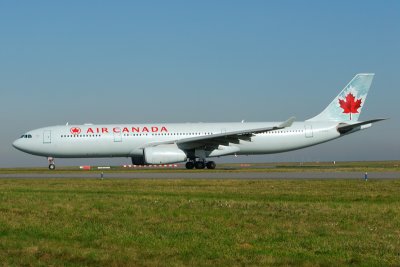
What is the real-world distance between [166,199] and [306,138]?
3271 centimetres

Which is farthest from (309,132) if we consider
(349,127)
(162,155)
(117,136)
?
(117,136)

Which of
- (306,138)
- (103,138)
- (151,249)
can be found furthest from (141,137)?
(151,249)

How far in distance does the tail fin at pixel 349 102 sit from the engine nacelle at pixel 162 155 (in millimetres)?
14158

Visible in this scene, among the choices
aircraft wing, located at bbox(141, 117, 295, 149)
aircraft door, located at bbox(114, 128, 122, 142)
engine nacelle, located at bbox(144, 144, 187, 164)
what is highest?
aircraft door, located at bbox(114, 128, 122, 142)

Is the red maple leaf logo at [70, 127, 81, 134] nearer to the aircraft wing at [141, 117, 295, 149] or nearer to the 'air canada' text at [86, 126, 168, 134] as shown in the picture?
the 'air canada' text at [86, 126, 168, 134]

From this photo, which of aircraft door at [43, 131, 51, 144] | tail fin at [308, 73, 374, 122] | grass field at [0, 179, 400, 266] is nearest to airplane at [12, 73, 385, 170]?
aircraft door at [43, 131, 51, 144]

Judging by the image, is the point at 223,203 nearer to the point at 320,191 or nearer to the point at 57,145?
the point at 320,191

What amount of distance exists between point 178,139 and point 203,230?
3673 centimetres

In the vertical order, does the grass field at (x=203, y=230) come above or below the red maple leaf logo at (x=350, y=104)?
below

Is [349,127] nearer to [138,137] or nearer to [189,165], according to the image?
[189,165]

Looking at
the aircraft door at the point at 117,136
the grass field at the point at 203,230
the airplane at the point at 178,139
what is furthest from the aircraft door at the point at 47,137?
the grass field at the point at 203,230

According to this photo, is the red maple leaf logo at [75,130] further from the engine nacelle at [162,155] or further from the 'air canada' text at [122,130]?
the engine nacelle at [162,155]

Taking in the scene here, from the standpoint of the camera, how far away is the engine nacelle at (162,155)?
4559 centimetres

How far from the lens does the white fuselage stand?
4897cm
